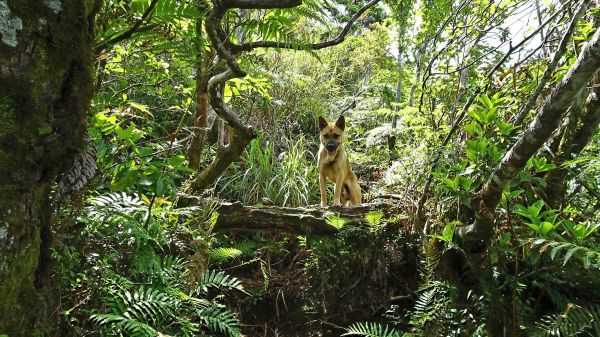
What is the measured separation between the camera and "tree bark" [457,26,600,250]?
7.22 feet

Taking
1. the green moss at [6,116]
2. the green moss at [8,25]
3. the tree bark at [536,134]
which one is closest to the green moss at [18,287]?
the green moss at [6,116]

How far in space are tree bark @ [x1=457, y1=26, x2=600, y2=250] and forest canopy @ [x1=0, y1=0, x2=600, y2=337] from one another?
0.01 meters

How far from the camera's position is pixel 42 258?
1875 millimetres

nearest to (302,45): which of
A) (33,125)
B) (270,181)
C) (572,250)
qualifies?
(33,125)

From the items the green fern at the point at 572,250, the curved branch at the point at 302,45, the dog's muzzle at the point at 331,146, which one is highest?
the curved branch at the point at 302,45

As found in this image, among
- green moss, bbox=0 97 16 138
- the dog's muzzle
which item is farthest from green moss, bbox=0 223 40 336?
the dog's muzzle

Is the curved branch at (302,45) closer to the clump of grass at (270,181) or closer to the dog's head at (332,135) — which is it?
the dog's head at (332,135)

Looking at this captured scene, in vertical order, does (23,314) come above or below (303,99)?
below

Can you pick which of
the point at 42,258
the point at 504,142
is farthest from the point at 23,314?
the point at 504,142

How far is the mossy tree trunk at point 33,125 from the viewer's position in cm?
159

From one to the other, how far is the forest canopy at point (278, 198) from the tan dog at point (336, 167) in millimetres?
218

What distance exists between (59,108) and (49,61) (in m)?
0.17

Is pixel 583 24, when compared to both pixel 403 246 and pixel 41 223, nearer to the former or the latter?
pixel 403 246

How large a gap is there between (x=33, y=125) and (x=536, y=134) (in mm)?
2266
